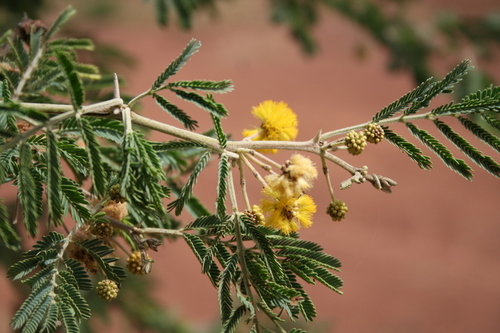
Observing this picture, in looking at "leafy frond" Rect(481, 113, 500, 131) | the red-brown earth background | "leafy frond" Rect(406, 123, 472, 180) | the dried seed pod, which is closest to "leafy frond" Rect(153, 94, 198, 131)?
the dried seed pod

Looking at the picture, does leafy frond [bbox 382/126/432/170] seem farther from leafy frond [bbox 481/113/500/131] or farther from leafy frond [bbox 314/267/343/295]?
leafy frond [bbox 314/267/343/295]

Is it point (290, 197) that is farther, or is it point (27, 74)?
point (27, 74)

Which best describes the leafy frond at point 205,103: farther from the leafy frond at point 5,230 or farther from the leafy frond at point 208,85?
the leafy frond at point 5,230

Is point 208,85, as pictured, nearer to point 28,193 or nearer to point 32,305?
point 28,193

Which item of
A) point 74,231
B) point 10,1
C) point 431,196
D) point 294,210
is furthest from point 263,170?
point 431,196

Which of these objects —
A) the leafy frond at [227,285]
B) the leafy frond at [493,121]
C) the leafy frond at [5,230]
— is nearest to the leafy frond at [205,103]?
the leafy frond at [227,285]

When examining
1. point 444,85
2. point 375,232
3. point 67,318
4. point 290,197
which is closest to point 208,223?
point 290,197
